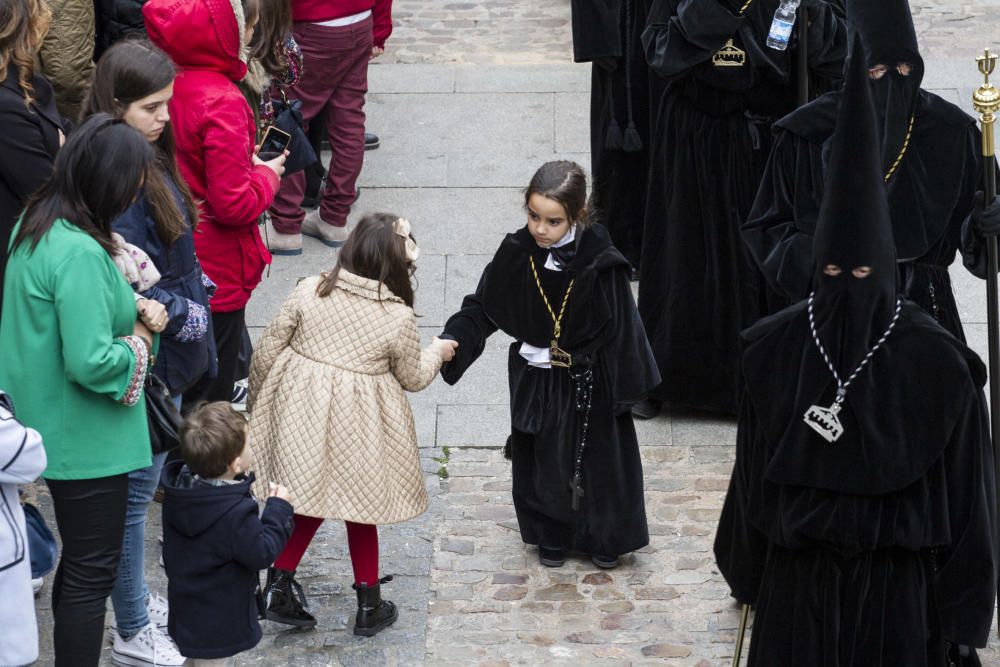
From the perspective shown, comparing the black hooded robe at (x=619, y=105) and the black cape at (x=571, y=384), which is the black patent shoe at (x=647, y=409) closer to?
the black hooded robe at (x=619, y=105)

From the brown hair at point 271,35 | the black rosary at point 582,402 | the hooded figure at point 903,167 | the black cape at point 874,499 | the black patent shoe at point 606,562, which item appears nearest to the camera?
the black cape at point 874,499

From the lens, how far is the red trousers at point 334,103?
8.66 metres

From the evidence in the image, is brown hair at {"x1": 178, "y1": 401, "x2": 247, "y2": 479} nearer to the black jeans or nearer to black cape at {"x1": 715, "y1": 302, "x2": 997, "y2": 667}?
the black jeans

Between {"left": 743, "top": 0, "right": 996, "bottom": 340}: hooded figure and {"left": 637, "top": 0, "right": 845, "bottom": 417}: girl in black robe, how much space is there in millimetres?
1092

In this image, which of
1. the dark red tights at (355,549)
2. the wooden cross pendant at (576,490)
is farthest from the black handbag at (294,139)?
the wooden cross pendant at (576,490)

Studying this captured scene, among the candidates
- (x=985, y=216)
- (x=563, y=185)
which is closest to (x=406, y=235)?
(x=563, y=185)

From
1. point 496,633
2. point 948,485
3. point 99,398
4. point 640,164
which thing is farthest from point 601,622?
point 640,164

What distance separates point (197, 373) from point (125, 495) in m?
0.71

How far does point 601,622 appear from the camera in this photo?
5.93 metres

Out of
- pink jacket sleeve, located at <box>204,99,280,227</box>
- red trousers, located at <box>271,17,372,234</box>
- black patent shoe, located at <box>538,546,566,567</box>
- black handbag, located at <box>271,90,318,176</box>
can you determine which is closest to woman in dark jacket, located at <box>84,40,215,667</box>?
pink jacket sleeve, located at <box>204,99,280,227</box>

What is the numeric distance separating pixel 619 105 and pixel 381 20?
1.57 metres

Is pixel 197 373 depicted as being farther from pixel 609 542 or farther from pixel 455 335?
pixel 609 542

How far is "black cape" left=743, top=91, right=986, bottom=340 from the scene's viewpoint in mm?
5426

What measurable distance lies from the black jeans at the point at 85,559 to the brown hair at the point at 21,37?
144 cm
